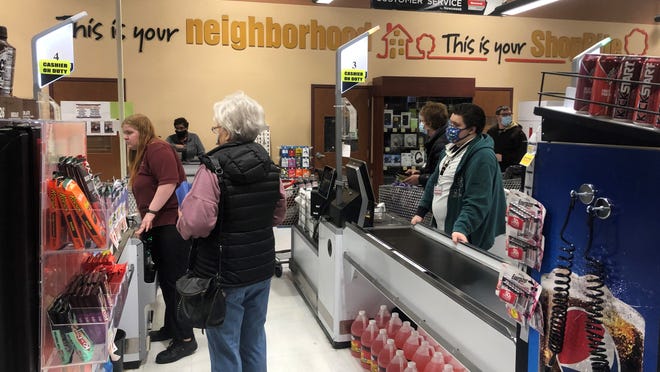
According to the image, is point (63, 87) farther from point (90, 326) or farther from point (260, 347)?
point (90, 326)

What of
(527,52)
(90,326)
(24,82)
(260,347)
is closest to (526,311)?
(90,326)

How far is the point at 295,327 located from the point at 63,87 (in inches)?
229

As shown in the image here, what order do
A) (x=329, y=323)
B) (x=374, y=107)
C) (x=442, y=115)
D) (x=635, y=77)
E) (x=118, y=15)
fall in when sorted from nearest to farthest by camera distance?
(x=635, y=77) < (x=329, y=323) < (x=442, y=115) < (x=118, y=15) < (x=374, y=107)

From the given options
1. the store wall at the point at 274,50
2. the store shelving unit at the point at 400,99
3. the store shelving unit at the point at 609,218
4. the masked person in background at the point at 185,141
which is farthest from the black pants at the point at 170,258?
the store shelving unit at the point at 400,99

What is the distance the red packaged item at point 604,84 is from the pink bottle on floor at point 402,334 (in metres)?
2.25

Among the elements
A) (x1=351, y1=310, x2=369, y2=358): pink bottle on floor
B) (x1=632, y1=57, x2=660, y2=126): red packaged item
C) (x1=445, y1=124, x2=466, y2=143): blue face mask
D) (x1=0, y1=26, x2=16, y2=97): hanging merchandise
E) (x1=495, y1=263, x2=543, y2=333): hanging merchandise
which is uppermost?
(x1=0, y1=26, x2=16, y2=97): hanging merchandise

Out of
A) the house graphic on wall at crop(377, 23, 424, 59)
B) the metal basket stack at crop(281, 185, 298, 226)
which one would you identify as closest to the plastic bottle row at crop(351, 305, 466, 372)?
the metal basket stack at crop(281, 185, 298, 226)

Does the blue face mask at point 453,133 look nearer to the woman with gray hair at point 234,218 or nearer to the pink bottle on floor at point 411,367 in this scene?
the woman with gray hair at point 234,218

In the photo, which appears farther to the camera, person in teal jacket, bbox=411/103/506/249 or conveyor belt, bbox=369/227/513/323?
person in teal jacket, bbox=411/103/506/249

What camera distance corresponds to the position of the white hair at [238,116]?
2488mm

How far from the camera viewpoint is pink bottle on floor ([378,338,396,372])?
305cm

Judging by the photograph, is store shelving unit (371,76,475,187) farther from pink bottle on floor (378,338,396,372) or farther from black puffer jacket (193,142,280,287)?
black puffer jacket (193,142,280,287)

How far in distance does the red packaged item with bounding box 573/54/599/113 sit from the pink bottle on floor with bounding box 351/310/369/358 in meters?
2.61

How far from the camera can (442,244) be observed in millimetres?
3023
